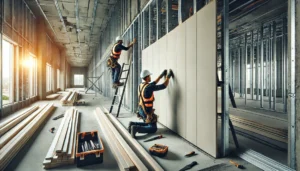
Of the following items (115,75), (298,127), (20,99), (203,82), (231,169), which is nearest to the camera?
(298,127)

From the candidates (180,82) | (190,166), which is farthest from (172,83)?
(190,166)

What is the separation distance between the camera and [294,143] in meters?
1.91

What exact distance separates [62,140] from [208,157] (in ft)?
7.67

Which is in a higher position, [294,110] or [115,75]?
[115,75]

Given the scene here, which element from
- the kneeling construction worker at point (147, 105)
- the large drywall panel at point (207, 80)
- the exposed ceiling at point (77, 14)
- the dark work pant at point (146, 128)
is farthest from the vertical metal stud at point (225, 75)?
the exposed ceiling at point (77, 14)

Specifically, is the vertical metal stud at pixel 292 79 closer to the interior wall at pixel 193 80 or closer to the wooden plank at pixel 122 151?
the interior wall at pixel 193 80

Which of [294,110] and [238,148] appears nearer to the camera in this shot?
[294,110]

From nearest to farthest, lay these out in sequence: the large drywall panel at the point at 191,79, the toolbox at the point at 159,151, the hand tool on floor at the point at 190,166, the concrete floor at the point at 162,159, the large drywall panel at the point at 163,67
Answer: the hand tool on floor at the point at 190,166
the concrete floor at the point at 162,159
the toolbox at the point at 159,151
the large drywall panel at the point at 191,79
the large drywall panel at the point at 163,67

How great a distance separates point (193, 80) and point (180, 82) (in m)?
0.47

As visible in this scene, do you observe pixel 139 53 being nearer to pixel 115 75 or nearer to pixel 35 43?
pixel 115 75

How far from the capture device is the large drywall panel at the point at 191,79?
2.99m

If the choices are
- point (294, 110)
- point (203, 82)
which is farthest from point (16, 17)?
point (294, 110)

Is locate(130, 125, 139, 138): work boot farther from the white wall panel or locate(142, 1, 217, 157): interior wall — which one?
the white wall panel

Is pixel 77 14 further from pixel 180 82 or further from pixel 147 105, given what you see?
pixel 180 82
